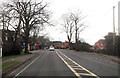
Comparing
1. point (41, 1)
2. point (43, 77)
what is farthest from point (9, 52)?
point (43, 77)

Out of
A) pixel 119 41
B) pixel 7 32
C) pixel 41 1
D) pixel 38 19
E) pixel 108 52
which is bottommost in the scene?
pixel 108 52

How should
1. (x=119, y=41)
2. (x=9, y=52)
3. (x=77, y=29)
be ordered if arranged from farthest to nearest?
(x=77, y=29)
(x=9, y=52)
(x=119, y=41)

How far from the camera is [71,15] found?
62.2 meters

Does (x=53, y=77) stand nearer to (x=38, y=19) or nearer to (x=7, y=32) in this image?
(x=7, y=32)

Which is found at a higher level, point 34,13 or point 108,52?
point 34,13

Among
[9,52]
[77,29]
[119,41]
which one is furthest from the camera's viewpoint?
[77,29]

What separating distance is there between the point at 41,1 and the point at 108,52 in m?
19.3

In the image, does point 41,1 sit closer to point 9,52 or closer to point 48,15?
point 48,15

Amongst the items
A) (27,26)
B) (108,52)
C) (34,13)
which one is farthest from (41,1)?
(108,52)

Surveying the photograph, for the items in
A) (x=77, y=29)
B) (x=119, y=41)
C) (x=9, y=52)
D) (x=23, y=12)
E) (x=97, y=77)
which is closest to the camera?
(x=97, y=77)

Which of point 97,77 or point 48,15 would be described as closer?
point 97,77

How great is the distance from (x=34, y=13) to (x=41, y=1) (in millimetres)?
3410

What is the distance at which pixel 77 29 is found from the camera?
58938 mm

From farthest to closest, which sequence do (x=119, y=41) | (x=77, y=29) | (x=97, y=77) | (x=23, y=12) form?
(x=77, y=29), (x=23, y=12), (x=119, y=41), (x=97, y=77)
